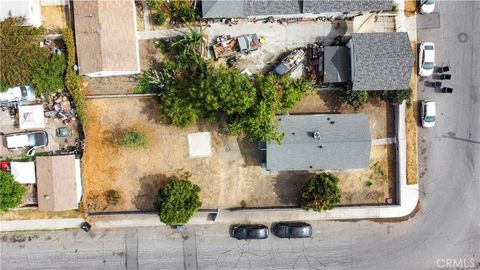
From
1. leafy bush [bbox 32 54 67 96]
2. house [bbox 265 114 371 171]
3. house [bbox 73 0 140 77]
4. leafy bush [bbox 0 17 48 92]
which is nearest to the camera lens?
leafy bush [bbox 0 17 48 92]

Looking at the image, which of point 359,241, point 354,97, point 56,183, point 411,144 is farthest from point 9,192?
point 411,144

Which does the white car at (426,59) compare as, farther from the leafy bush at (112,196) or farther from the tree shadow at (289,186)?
the leafy bush at (112,196)

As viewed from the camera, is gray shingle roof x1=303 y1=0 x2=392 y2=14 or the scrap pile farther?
the scrap pile

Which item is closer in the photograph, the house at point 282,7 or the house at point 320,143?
the house at point 282,7

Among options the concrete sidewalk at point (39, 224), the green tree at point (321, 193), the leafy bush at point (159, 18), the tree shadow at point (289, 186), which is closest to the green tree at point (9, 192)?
the concrete sidewalk at point (39, 224)

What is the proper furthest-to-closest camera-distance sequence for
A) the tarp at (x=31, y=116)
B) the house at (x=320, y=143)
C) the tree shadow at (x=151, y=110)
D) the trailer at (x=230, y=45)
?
the tree shadow at (x=151, y=110) < the trailer at (x=230, y=45) < the tarp at (x=31, y=116) < the house at (x=320, y=143)

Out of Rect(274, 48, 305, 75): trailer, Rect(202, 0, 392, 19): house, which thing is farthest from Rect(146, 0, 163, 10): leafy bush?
Rect(274, 48, 305, 75): trailer

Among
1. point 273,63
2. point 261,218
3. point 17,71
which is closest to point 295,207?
point 261,218

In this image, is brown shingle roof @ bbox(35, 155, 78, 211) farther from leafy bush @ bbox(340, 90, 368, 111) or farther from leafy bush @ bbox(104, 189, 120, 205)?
leafy bush @ bbox(340, 90, 368, 111)

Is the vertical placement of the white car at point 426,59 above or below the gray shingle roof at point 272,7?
below
